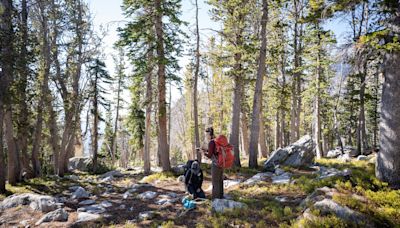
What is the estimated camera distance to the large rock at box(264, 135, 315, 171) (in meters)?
12.1

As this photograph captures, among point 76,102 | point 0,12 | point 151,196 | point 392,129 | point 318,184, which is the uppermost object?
point 0,12

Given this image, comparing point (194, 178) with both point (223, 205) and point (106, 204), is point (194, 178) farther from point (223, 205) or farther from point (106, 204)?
point (106, 204)

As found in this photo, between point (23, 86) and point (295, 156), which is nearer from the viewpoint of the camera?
point (23, 86)

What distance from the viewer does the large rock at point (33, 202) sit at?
27.3ft

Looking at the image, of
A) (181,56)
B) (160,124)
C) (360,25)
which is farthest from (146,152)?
(360,25)

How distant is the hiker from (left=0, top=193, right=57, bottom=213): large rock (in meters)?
4.44

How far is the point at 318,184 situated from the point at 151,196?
18.9 feet

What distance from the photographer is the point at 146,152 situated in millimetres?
16625

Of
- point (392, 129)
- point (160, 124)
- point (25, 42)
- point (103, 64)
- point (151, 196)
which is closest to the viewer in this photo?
point (392, 129)

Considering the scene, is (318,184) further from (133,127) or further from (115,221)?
(133,127)

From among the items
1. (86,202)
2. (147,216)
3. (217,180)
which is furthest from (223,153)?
(86,202)

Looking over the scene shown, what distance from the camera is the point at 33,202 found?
8641 mm

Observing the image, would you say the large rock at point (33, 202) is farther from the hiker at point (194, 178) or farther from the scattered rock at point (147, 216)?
the hiker at point (194, 178)

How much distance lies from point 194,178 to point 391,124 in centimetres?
533
